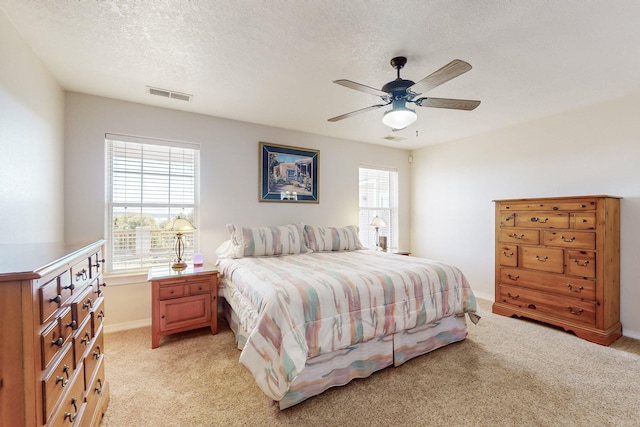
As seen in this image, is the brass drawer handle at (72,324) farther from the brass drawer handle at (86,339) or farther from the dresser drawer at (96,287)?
the dresser drawer at (96,287)

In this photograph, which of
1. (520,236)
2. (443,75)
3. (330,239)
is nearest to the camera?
(443,75)

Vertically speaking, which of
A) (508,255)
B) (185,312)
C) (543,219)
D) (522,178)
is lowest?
(185,312)

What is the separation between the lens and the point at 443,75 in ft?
5.90

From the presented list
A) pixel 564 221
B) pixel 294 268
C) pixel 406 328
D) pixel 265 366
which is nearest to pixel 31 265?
pixel 265 366

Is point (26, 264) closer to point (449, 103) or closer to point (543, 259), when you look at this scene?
point (449, 103)

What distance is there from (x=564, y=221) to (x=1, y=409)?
4.26m

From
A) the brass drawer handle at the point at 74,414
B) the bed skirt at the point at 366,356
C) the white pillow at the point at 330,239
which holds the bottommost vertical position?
the bed skirt at the point at 366,356

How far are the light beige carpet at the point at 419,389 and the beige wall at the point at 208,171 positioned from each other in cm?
120

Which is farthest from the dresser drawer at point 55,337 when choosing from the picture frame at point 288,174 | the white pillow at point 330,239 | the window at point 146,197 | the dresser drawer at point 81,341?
the picture frame at point 288,174

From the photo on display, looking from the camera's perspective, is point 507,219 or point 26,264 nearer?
point 26,264

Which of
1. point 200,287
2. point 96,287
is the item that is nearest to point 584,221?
point 200,287

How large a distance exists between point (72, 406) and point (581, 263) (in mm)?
4178

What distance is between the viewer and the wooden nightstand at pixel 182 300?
8.83ft

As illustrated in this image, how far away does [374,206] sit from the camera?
5230 millimetres
